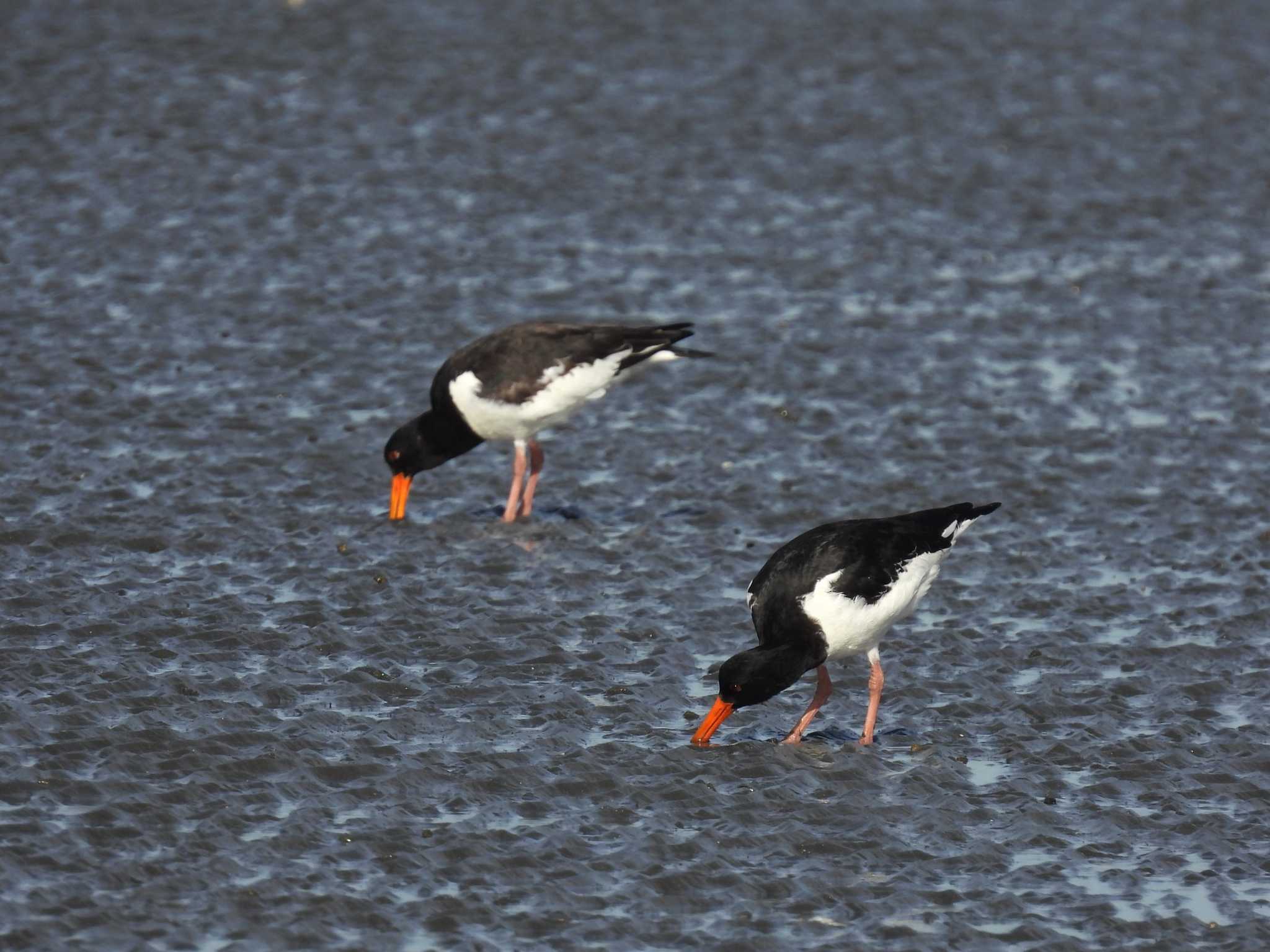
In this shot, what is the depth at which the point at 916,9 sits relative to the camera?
30.1m

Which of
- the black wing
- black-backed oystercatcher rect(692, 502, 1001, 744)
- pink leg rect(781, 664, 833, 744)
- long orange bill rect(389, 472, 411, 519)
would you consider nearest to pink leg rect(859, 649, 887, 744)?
black-backed oystercatcher rect(692, 502, 1001, 744)

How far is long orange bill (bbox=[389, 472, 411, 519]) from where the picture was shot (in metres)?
14.7

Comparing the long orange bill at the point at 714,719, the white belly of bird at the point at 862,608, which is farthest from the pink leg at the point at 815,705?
the long orange bill at the point at 714,719

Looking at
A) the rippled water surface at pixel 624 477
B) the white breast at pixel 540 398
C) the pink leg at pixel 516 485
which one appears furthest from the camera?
the white breast at pixel 540 398

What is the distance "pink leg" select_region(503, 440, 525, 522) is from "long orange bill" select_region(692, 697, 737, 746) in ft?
14.4

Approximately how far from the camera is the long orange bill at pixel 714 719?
10.8m

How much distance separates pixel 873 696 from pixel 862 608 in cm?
64

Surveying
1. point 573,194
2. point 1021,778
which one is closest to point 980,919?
point 1021,778

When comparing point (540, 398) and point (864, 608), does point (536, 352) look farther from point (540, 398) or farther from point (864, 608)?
point (864, 608)

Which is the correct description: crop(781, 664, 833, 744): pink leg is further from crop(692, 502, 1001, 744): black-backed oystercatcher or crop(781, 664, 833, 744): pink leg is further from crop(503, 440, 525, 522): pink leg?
crop(503, 440, 525, 522): pink leg

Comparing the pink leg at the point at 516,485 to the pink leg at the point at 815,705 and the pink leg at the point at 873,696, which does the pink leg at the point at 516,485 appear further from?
the pink leg at the point at 873,696

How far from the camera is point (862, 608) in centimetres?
1079

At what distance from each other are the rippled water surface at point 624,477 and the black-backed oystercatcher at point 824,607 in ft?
1.51

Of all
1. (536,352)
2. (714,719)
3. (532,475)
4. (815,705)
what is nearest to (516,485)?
(532,475)
